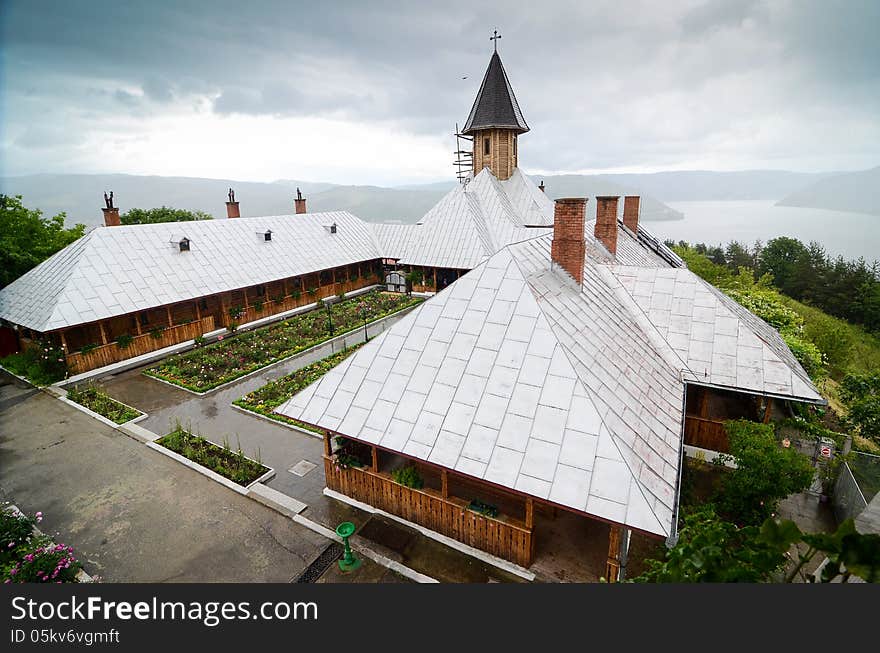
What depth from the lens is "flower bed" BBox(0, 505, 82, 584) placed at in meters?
6.68

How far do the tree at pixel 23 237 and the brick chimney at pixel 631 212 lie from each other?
29653 mm

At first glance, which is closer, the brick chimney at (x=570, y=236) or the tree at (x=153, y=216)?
the brick chimney at (x=570, y=236)

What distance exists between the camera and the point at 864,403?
10648 millimetres

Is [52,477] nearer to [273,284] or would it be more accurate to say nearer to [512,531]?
[512,531]

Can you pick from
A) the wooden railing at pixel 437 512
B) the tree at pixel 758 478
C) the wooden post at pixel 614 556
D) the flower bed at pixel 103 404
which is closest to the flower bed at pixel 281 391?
the flower bed at pixel 103 404

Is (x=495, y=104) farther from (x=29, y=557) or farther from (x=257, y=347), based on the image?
(x=29, y=557)

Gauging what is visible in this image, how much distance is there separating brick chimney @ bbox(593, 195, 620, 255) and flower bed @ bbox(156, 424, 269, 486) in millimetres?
14302

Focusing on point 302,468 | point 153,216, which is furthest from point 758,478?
point 153,216

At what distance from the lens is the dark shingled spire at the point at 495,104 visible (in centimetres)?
2916

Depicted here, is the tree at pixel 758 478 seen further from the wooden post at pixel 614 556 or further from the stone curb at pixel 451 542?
the stone curb at pixel 451 542

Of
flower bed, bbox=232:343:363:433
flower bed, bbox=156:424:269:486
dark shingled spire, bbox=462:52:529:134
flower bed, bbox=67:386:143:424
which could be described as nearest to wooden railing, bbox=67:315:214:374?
flower bed, bbox=67:386:143:424

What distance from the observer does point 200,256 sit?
2102 cm

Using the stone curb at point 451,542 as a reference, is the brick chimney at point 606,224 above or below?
above

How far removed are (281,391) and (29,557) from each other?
8.02m
